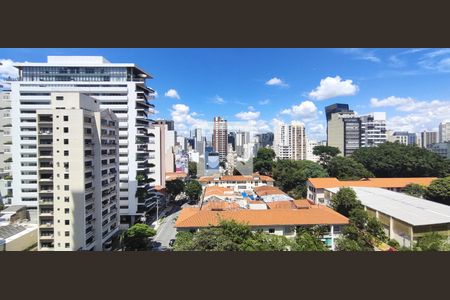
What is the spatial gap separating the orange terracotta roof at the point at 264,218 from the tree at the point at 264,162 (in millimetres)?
10853

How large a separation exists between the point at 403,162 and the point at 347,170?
378 centimetres

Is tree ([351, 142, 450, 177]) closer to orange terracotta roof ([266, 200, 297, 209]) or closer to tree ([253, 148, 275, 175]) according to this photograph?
tree ([253, 148, 275, 175])

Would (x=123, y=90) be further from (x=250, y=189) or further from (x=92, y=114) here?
(x=250, y=189)

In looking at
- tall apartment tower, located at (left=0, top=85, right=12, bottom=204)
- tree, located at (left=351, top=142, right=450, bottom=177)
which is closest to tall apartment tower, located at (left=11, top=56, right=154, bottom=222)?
tall apartment tower, located at (left=0, top=85, right=12, bottom=204)

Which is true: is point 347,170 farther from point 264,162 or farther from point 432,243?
point 432,243

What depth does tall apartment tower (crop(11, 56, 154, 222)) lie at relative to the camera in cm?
1026

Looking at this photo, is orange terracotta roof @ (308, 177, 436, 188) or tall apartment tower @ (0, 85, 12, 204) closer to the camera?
tall apartment tower @ (0, 85, 12, 204)

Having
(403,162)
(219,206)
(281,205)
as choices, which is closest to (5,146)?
(219,206)

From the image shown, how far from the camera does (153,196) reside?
459 inches

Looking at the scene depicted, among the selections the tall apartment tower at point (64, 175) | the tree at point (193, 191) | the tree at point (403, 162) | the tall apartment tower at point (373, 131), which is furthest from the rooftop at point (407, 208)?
the tall apartment tower at point (373, 131)

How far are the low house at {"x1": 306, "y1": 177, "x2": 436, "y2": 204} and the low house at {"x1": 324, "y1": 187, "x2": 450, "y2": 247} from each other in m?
2.47

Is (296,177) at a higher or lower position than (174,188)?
higher

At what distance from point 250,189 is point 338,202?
632 centimetres

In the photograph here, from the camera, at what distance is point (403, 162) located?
15656mm
